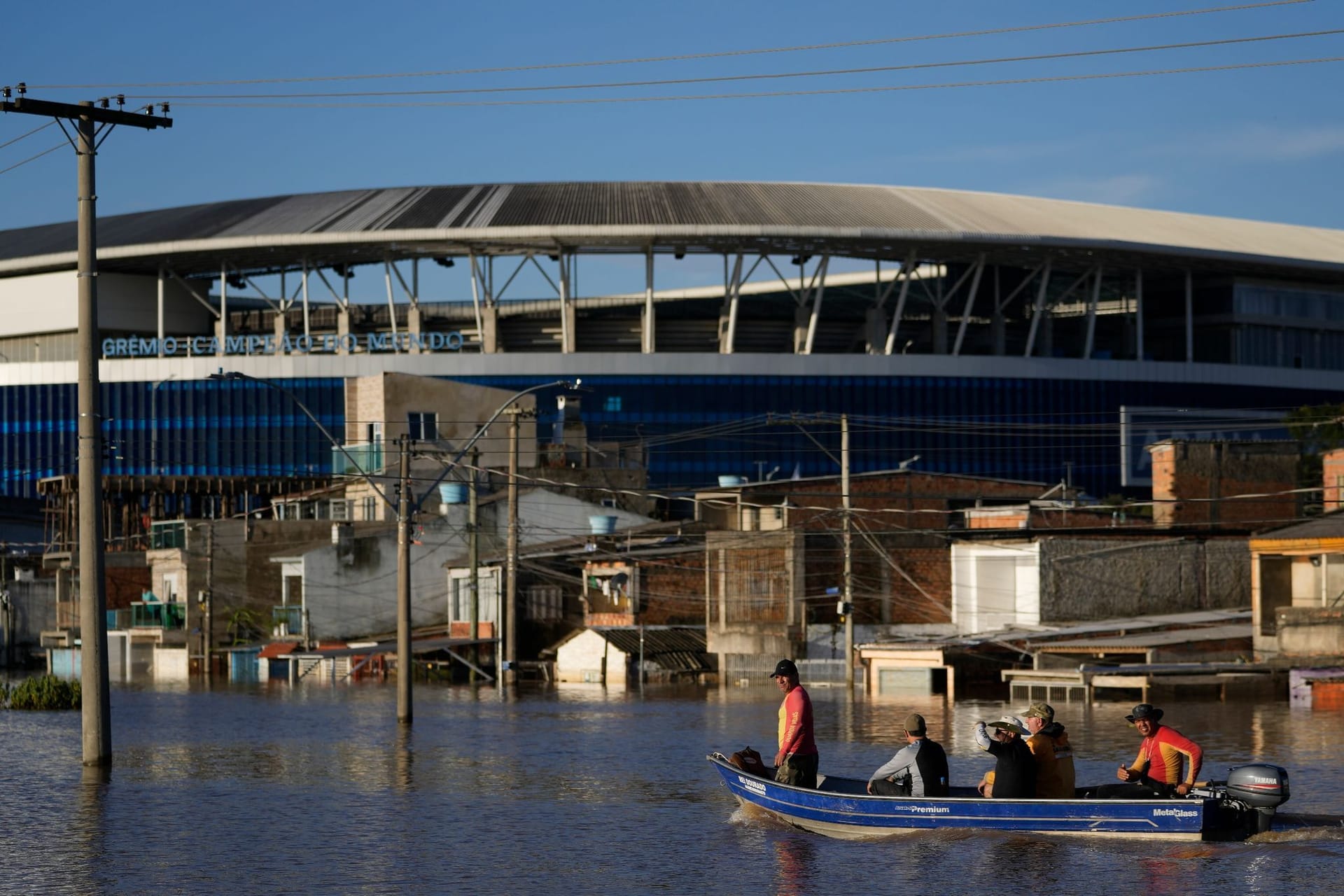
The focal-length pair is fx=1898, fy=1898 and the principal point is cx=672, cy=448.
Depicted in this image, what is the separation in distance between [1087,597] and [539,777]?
29403 millimetres

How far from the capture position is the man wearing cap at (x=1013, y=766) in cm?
2255

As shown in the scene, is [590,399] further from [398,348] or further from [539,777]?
[539,777]

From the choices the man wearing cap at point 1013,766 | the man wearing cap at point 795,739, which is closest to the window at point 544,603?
the man wearing cap at point 795,739

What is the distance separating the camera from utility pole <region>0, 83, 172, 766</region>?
30344mm

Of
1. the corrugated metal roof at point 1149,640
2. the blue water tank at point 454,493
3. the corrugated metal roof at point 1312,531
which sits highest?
the blue water tank at point 454,493

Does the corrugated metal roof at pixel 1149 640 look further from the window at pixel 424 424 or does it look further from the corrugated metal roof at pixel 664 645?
the window at pixel 424 424

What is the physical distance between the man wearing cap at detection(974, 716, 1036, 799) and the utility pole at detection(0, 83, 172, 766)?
583 inches

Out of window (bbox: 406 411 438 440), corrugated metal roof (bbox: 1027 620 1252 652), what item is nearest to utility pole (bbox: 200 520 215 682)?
window (bbox: 406 411 438 440)

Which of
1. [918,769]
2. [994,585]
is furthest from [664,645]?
[918,769]

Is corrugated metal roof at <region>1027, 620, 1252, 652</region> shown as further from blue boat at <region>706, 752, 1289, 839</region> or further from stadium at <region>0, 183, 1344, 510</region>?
stadium at <region>0, 183, 1344, 510</region>

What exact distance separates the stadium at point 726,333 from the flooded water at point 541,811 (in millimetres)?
62139

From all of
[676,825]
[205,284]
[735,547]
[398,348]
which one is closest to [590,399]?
[398,348]

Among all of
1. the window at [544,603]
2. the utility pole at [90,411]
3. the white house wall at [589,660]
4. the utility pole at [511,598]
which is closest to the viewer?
the utility pole at [90,411]

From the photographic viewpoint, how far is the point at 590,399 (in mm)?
112062
